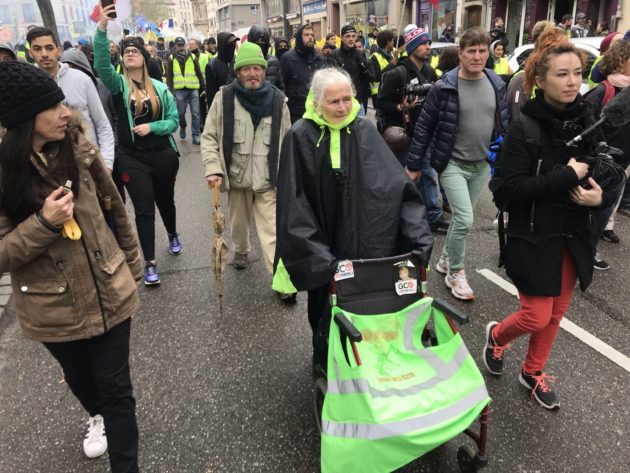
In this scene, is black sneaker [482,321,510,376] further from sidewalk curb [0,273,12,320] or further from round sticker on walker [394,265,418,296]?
sidewalk curb [0,273,12,320]

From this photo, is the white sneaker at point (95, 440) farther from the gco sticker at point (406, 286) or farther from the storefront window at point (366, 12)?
the storefront window at point (366, 12)

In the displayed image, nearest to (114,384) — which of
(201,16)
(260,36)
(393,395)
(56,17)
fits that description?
(393,395)

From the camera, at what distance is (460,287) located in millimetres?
3967

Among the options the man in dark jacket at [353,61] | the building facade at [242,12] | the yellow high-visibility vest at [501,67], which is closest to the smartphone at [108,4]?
the man in dark jacket at [353,61]

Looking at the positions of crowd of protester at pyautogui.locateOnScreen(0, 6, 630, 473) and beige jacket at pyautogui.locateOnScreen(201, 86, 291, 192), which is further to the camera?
beige jacket at pyautogui.locateOnScreen(201, 86, 291, 192)

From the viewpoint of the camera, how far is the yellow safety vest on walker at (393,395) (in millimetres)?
1802

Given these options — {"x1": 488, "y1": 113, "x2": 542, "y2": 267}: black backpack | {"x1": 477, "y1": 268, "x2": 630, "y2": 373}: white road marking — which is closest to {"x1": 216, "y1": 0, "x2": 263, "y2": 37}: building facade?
{"x1": 477, "y1": 268, "x2": 630, "y2": 373}: white road marking

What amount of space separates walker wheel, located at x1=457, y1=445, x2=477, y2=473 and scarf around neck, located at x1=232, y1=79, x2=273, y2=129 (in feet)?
9.07

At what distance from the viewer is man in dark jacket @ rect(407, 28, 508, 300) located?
12.6 ft

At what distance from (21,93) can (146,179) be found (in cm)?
253

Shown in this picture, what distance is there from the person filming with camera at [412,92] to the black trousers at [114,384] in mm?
3776

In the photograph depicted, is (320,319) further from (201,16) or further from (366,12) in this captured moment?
(201,16)

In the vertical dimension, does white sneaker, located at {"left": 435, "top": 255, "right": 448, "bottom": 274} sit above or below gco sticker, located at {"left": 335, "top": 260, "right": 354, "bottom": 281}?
below

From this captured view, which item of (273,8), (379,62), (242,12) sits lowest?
(379,62)
